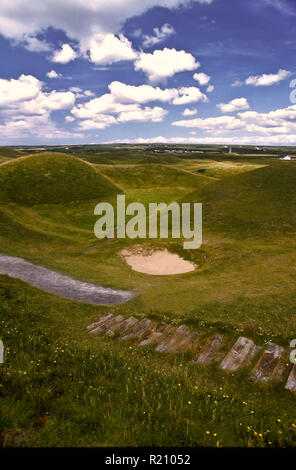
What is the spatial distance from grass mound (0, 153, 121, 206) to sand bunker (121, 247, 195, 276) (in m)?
28.5

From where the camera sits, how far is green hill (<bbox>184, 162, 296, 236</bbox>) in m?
38.1

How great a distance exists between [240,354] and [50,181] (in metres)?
60.1

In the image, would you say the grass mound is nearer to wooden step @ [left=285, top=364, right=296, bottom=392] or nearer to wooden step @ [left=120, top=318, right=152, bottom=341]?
wooden step @ [left=120, top=318, right=152, bottom=341]

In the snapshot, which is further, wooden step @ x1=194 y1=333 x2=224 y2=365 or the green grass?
wooden step @ x1=194 y1=333 x2=224 y2=365

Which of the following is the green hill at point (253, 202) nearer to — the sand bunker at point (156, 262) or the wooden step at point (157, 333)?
the sand bunker at point (156, 262)

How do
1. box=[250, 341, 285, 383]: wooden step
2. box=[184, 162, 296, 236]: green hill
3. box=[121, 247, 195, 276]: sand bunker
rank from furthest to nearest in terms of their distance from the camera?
box=[184, 162, 296, 236]: green hill, box=[121, 247, 195, 276]: sand bunker, box=[250, 341, 285, 383]: wooden step

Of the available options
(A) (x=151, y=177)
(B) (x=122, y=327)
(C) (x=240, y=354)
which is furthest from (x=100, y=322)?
(A) (x=151, y=177)

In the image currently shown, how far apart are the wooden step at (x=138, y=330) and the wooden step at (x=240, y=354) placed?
4368 mm

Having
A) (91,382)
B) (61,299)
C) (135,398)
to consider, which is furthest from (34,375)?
(61,299)

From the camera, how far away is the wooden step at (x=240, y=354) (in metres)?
9.59

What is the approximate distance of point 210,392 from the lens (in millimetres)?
6406

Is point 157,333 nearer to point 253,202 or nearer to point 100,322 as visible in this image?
point 100,322

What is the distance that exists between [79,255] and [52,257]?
371cm

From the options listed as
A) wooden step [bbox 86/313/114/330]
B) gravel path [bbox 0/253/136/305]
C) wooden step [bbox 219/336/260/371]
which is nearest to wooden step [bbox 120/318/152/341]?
wooden step [bbox 86/313/114/330]
